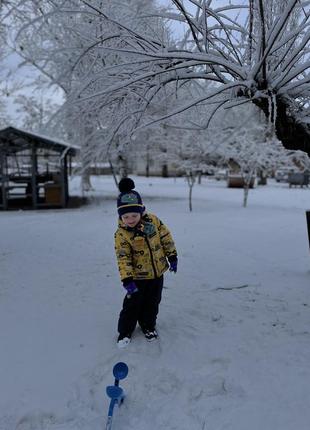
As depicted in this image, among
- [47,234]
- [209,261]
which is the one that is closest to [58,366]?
[209,261]

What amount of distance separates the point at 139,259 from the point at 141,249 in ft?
0.31

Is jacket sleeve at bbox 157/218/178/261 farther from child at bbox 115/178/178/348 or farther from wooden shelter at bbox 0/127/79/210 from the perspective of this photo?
wooden shelter at bbox 0/127/79/210

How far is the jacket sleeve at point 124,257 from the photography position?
3.47m

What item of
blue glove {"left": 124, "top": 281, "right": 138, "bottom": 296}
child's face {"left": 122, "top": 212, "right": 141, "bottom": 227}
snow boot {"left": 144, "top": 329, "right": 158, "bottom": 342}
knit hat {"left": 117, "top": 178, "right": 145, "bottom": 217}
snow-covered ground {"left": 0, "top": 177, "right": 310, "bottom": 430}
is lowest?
snow-covered ground {"left": 0, "top": 177, "right": 310, "bottom": 430}

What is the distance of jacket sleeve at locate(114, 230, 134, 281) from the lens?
11.4 feet

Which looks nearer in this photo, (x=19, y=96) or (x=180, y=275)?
(x=180, y=275)

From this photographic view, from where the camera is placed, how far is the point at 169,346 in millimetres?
3541

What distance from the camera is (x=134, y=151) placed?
64.5 feet

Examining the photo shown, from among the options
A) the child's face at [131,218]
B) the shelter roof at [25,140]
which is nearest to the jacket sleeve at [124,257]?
the child's face at [131,218]

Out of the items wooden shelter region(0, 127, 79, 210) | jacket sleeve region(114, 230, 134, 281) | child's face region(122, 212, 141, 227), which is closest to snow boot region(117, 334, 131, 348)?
jacket sleeve region(114, 230, 134, 281)

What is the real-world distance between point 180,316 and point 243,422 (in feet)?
5.63

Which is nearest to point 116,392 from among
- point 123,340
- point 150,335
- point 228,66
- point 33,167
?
point 123,340

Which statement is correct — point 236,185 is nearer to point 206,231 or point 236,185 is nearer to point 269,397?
point 206,231

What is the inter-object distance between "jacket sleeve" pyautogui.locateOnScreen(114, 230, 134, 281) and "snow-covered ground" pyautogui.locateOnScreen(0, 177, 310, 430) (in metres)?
0.66
